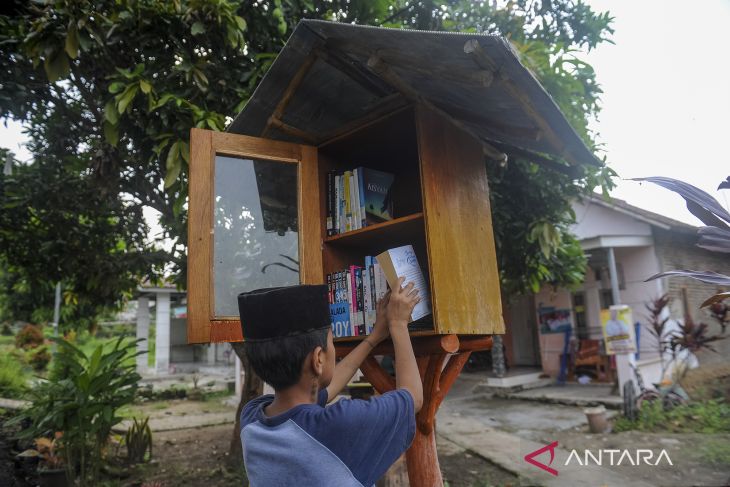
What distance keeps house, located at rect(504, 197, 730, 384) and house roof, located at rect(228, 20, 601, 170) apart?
338 inches

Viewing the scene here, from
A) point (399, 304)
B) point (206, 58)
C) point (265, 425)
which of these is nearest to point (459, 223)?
point (399, 304)

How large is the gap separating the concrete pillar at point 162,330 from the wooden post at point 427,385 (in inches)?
730

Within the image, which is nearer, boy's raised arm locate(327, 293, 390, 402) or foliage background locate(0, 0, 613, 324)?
boy's raised arm locate(327, 293, 390, 402)

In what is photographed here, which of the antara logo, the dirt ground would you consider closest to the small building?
the dirt ground

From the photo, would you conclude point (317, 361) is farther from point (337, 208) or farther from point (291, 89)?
point (291, 89)

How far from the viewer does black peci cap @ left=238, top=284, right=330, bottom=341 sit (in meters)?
1.73

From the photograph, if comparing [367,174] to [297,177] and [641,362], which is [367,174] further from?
[641,362]

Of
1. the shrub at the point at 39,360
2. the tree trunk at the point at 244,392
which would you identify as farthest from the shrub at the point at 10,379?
the shrub at the point at 39,360

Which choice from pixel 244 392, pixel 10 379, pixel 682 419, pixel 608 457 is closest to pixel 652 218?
pixel 682 419

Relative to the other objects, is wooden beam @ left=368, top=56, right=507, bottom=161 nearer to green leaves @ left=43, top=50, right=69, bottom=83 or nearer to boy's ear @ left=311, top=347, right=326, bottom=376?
boy's ear @ left=311, top=347, right=326, bottom=376

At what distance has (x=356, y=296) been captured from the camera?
103 inches

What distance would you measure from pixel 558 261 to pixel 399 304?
3963mm

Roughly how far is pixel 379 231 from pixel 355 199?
0.26 m

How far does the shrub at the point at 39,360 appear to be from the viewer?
57.2 ft
